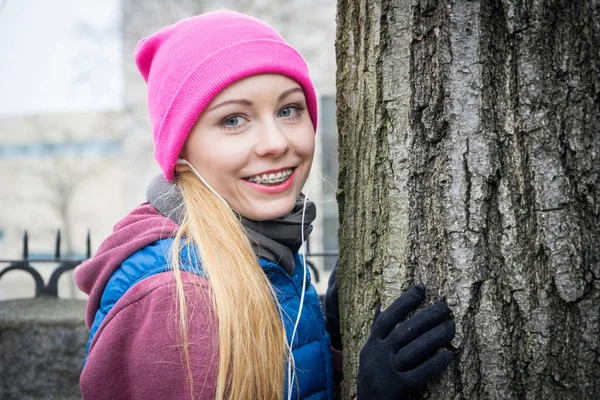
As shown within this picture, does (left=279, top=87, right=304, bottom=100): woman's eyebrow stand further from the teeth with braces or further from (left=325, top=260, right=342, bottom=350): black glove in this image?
(left=325, top=260, right=342, bottom=350): black glove

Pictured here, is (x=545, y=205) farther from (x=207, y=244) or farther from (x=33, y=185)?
(x=33, y=185)

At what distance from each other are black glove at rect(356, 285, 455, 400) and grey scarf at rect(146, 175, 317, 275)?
0.40 m

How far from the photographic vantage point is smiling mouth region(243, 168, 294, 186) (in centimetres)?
157

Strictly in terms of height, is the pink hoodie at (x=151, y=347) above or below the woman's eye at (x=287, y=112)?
below

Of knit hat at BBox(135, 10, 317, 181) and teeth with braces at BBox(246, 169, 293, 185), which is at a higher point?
knit hat at BBox(135, 10, 317, 181)

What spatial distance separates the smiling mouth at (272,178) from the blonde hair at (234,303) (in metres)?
0.12

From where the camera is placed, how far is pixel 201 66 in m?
1.55

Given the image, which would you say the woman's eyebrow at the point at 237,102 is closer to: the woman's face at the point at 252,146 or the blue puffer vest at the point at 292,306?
the woman's face at the point at 252,146

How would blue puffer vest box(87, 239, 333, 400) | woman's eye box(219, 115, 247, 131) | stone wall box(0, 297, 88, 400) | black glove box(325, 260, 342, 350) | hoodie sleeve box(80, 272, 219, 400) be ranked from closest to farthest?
hoodie sleeve box(80, 272, 219, 400) → blue puffer vest box(87, 239, 333, 400) → woman's eye box(219, 115, 247, 131) → black glove box(325, 260, 342, 350) → stone wall box(0, 297, 88, 400)

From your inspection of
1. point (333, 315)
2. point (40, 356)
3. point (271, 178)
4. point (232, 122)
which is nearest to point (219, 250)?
point (271, 178)

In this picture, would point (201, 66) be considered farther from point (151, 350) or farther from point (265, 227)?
point (151, 350)

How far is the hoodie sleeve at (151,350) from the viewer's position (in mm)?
1333

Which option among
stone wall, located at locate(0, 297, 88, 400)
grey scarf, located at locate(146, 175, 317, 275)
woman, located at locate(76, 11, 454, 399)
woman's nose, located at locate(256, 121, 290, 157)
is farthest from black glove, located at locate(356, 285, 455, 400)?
stone wall, located at locate(0, 297, 88, 400)

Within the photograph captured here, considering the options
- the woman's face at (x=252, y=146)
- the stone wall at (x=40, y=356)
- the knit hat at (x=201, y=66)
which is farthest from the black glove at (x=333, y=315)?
the stone wall at (x=40, y=356)
